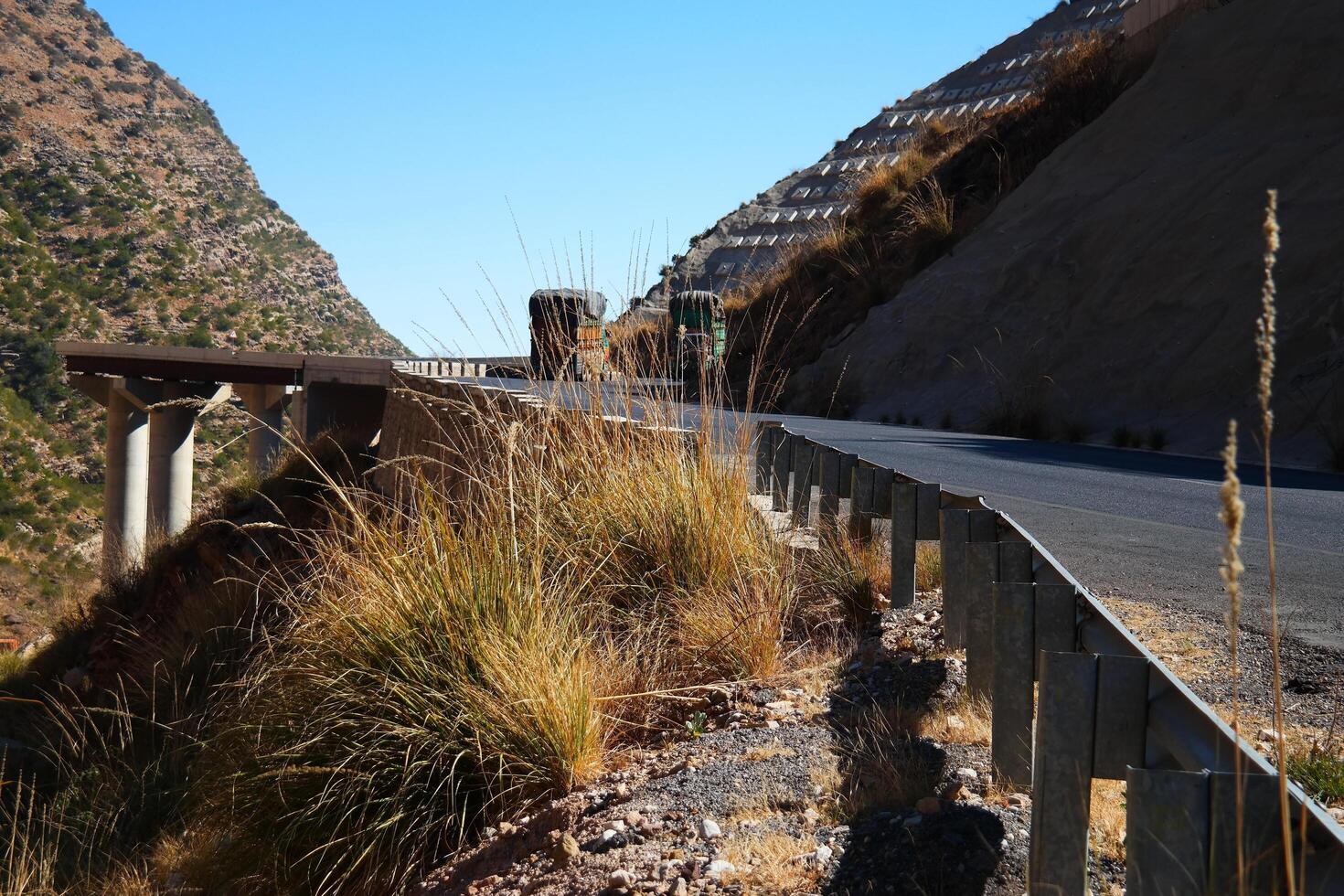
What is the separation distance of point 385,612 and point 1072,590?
91.9 inches

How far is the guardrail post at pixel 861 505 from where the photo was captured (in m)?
5.19

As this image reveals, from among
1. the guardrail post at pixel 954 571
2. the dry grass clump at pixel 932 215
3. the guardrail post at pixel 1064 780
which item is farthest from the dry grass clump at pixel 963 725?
the dry grass clump at pixel 932 215

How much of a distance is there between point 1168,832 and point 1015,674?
1.07m

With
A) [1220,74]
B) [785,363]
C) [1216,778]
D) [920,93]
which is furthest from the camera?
[920,93]

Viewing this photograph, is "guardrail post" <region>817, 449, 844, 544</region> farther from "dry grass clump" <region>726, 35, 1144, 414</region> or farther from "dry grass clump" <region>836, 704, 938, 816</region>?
"dry grass clump" <region>726, 35, 1144, 414</region>

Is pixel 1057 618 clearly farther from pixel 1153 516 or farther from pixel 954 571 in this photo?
pixel 1153 516

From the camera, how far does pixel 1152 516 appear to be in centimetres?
690

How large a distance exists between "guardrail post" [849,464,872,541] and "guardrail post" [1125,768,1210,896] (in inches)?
129

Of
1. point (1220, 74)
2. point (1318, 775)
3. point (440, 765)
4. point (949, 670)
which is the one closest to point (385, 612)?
point (440, 765)

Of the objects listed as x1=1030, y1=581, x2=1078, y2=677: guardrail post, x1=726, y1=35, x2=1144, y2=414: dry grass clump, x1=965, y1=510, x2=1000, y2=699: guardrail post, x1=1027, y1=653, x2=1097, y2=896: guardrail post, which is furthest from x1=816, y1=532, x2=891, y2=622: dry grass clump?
x1=726, y1=35, x2=1144, y2=414: dry grass clump

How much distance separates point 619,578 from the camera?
5156 mm

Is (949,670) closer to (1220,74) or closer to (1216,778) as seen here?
(1216,778)

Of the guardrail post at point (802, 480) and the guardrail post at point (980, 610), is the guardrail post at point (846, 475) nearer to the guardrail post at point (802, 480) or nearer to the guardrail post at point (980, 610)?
the guardrail post at point (802, 480)

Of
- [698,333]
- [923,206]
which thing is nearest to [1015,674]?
[698,333]
